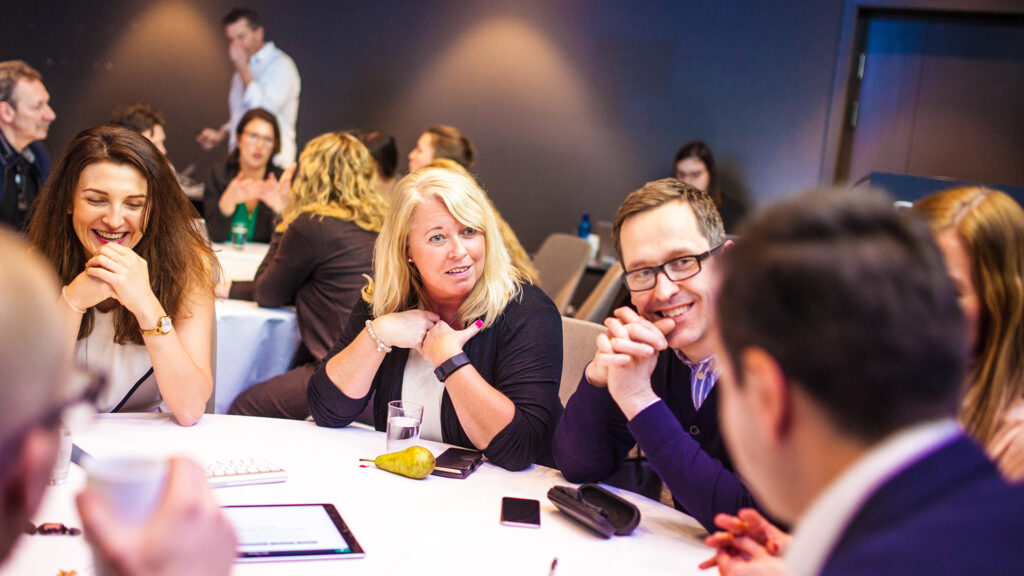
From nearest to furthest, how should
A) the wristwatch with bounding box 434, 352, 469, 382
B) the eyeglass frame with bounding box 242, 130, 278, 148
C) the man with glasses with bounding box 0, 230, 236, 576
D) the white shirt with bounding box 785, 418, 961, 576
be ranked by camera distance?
the man with glasses with bounding box 0, 230, 236, 576, the white shirt with bounding box 785, 418, 961, 576, the wristwatch with bounding box 434, 352, 469, 382, the eyeglass frame with bounding box 242, 130, 278, 148

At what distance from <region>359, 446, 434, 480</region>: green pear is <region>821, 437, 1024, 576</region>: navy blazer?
3.59ft

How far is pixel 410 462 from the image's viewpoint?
66.7 inches

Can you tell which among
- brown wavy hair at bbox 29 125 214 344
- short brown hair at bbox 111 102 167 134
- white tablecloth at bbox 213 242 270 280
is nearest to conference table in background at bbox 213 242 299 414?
white tablecloth at bbox 213 242 270 280

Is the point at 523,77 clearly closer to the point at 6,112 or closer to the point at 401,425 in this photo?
the point at 6,112

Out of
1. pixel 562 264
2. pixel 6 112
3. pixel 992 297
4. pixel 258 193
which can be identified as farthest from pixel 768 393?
pixel 6 112

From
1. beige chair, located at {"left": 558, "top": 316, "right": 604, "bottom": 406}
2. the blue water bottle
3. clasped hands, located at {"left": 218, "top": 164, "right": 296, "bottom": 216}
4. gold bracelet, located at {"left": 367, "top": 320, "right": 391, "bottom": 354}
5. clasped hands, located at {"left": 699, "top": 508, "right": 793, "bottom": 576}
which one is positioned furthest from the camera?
the blue water bottle

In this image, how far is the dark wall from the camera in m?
6.10

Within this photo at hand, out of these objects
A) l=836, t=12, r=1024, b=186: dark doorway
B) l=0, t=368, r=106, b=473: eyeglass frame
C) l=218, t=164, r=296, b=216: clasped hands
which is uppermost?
l=836, t=12, r=1024, b=186: dark doorway

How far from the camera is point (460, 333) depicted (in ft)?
6.64

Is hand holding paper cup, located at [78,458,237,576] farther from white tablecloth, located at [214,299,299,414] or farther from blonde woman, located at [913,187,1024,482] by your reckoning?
white tablecloth, located at [214,299,299,414]

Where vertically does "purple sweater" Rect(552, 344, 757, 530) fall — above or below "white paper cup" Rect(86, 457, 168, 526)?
below

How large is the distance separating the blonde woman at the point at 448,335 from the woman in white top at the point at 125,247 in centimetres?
39

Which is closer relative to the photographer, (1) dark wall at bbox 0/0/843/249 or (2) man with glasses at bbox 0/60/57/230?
(2) man with glasses at bbox 0/60/57/230

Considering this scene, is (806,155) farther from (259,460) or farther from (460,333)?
(259,460)
